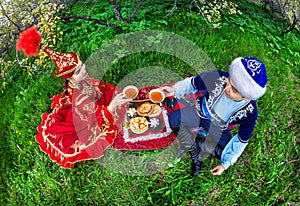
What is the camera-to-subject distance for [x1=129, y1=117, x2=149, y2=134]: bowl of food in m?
3.53

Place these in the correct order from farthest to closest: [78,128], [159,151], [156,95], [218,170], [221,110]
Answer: [159,151] → [156,95] → [218,170] → [78,128] → [221,110]

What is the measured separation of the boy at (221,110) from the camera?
7.52 feet

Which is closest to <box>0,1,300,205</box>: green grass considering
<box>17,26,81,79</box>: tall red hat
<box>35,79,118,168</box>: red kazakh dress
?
<box>35,79,118,168</box>: red kazakh dress

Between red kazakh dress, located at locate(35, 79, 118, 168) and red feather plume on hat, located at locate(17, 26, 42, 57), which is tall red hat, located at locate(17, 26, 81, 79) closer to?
red feather plume on hat, located at locate(17, 26, 42, 57)

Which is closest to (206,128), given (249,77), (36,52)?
(249,77)

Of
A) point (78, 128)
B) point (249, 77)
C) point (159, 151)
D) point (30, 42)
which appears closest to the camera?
point (249, 77)

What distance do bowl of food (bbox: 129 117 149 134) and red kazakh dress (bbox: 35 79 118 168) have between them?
30 cm

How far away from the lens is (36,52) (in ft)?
8.54

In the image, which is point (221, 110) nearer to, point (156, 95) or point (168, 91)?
point (168, 91)

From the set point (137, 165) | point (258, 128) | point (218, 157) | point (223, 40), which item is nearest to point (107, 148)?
point (137, 165)

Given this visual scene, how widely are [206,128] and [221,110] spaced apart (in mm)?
544

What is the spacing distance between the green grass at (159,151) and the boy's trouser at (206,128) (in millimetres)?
208

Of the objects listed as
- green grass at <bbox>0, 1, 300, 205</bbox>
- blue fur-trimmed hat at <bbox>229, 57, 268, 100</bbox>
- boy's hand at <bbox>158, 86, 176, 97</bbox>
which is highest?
blue fur-trimmed hat at <bbox>229, 57, 268, 100</bbox>

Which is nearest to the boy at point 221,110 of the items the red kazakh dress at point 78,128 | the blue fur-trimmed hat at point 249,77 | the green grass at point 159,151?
the blue fur-trimmed hat at point 249,77
